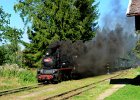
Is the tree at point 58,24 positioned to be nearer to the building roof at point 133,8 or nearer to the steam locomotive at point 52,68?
the steam locomotive at point 52,68

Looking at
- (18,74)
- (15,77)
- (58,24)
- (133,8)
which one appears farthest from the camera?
(58,24)

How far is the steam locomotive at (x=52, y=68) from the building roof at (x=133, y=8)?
11.0 m

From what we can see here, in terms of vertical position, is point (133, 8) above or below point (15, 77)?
above

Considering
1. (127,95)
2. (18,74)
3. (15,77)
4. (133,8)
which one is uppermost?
(133,8)

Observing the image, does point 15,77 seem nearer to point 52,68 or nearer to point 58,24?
point 52,68

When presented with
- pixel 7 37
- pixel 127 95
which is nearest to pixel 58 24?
pixel 7 37

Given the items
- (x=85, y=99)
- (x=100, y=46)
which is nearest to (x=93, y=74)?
(x=100, y=46)

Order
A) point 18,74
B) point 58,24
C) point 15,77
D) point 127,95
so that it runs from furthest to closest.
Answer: point 58,24, point 18,74, point 15,77, point 127,95

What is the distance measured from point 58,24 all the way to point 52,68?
1645cm

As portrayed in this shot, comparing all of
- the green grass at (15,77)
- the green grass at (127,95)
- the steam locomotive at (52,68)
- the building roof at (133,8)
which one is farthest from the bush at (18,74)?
the building roof at (133,8)

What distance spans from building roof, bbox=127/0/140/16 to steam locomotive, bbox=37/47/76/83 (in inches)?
433

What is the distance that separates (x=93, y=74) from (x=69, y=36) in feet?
20.0

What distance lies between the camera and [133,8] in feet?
65.9

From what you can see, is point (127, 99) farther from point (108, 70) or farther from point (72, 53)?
point (108, 70)
